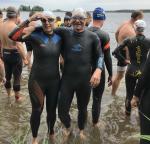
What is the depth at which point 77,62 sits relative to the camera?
19.4 feet

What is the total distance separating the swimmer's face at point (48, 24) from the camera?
220 inches

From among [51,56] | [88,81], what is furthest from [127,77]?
[51,56]

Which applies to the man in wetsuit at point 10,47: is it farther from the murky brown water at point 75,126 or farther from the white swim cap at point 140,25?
the white swim cap at point 140,25

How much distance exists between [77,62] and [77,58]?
0.20 feet

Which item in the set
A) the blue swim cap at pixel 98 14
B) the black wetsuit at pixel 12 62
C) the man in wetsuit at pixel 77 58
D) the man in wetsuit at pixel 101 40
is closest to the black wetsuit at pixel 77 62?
the man in wetsuit at pixel 77 58

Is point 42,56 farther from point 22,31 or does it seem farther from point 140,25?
point 140,25

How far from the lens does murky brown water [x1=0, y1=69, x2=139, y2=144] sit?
6.54 meters

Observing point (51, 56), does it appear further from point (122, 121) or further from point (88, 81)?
point (122, 121)

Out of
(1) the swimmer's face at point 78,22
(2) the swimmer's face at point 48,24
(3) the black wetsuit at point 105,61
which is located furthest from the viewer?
(3) the black wetsuit at point 105,61

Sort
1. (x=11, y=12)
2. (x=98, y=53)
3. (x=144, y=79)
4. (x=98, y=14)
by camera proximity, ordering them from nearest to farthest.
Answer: (x=144, y=79) → (x=98, y=53) → (x=98, y=14) → (x=11, y=12)

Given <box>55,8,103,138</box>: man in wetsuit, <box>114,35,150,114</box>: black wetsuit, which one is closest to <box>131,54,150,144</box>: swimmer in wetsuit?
<box>55,8,103,138</box>: man in wetsuit

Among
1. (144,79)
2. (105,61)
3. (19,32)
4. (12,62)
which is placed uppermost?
(19,32)

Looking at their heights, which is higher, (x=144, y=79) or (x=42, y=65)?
(x=144, y=79)

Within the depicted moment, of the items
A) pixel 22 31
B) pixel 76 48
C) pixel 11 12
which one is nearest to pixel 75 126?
pixel 76 48
